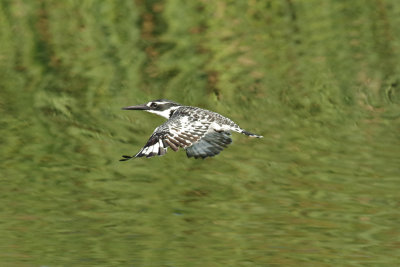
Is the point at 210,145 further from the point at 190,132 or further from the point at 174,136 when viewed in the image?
the point at 174,136

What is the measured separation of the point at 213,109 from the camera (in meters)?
26.0

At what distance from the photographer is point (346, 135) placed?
2347 centimetres

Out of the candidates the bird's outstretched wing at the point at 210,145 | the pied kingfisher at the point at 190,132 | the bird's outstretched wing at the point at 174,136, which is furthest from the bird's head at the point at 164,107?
the bird's outstretched wing at the point at 174,136

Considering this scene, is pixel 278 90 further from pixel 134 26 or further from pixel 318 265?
pixel 318 265

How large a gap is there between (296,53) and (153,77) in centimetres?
464

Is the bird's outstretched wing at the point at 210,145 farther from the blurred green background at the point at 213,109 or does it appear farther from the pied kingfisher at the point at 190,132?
the blurred green background at the point at 213,109

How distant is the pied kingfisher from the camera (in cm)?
1366

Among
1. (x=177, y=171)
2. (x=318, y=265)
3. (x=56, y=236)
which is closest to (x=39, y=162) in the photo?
(x=177, y=171)

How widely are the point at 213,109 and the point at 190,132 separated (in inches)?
469

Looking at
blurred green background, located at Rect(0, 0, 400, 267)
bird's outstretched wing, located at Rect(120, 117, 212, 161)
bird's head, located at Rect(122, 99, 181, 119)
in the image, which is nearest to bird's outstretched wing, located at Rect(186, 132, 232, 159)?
bird's outstretched wing, located at Rect(120, 117, 212, 161)

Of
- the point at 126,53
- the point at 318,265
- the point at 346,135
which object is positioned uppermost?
the point at 126,53

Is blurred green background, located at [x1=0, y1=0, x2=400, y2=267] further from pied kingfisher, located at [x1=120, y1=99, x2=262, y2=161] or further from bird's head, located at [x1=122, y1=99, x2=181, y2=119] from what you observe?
bird's head, located at [x1=122, y1=99, x2=181, y2=119]

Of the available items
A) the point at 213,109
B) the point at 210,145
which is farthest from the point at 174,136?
the point at 213,109

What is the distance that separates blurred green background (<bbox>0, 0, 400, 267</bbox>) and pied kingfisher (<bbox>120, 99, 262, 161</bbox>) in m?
1.37
